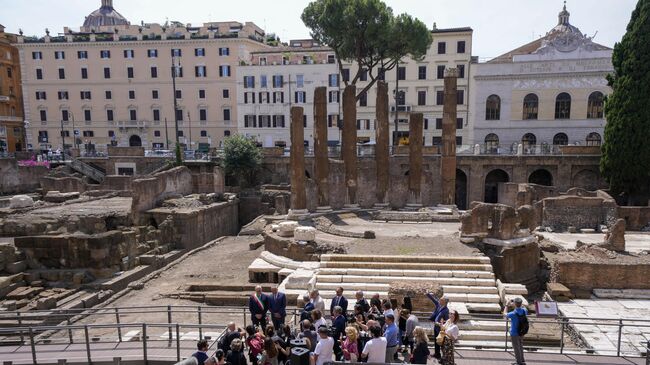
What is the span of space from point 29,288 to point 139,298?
383 centimetres

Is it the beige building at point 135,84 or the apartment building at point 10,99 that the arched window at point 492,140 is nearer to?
the beige building at point 135,84

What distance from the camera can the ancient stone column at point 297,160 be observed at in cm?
2317

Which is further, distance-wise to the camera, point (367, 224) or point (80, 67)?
point (80, 67)

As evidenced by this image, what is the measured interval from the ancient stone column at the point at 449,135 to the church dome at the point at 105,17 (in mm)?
61780

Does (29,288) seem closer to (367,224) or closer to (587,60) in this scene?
(367,224)

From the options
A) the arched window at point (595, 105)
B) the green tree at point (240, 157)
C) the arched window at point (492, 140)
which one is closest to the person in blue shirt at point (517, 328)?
the green tree at point (240, 157)

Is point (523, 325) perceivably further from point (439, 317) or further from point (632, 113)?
point (632, 113)

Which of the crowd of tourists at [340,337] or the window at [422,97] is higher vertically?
the window at [422,97]

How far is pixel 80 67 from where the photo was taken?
2077 inches

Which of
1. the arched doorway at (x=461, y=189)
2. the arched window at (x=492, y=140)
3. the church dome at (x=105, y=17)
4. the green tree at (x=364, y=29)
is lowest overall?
the arched doorway at (x=461, y=189)

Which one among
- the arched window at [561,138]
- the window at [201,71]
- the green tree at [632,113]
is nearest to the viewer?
the green tree at [632,113]

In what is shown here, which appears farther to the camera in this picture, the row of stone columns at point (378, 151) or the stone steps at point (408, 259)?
the row of stone columns at point (378, 151)

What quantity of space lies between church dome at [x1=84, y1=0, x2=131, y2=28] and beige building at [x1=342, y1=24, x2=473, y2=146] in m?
44.8

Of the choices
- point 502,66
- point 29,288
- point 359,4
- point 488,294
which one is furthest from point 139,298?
point 502,66
